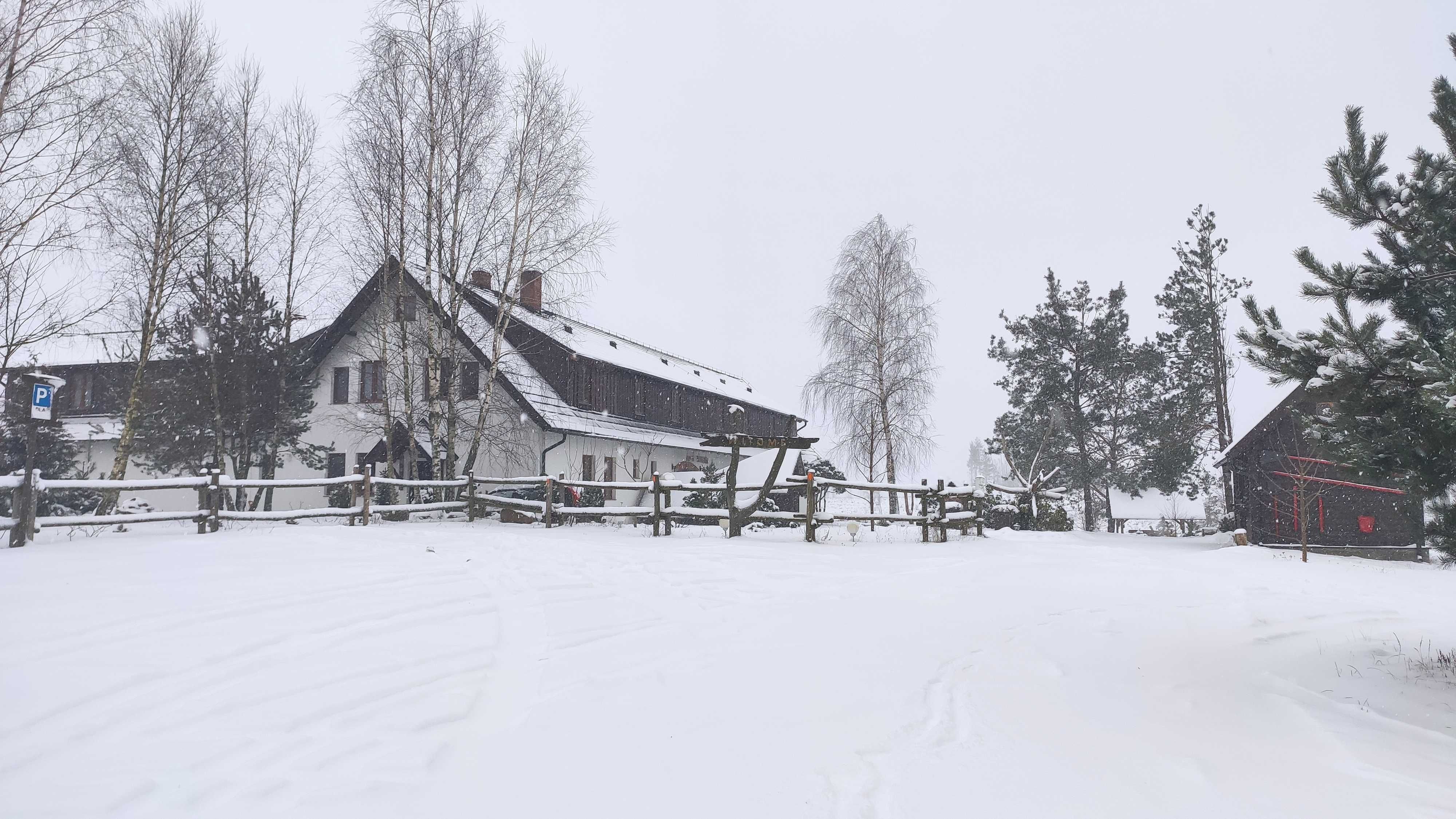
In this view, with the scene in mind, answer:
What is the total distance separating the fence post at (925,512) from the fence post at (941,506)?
0.15 meters

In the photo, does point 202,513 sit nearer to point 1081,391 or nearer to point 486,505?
point 486,505

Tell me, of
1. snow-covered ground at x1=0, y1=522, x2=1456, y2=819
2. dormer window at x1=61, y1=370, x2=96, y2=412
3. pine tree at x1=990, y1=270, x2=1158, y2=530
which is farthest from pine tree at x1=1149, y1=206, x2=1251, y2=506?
dormer window at x1=61, y1=370, x2=96, y2=412

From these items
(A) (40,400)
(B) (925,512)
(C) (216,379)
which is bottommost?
(B) (925,512)

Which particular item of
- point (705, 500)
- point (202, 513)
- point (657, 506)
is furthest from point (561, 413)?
point (202, 513)

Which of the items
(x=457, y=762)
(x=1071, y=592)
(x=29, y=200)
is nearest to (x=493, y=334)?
(x=29, y=200)

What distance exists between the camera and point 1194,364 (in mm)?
26938

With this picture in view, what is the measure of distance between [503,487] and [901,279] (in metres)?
13.7

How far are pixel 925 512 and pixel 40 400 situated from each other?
46.1 ft

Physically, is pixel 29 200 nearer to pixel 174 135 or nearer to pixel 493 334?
pixel 174 135

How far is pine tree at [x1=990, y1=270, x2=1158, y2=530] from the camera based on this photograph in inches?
1074

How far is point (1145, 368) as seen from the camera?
87.9ft

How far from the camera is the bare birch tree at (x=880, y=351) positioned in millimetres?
22312

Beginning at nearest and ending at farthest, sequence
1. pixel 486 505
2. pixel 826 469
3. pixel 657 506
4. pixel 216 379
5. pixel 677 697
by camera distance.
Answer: pixel 677 697 < pixel 657 506 < pixel 486 505 < pixel 216 379 < pixel 826 469

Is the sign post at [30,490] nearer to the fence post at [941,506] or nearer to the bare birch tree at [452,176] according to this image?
the bare birch tree at [452,176]
